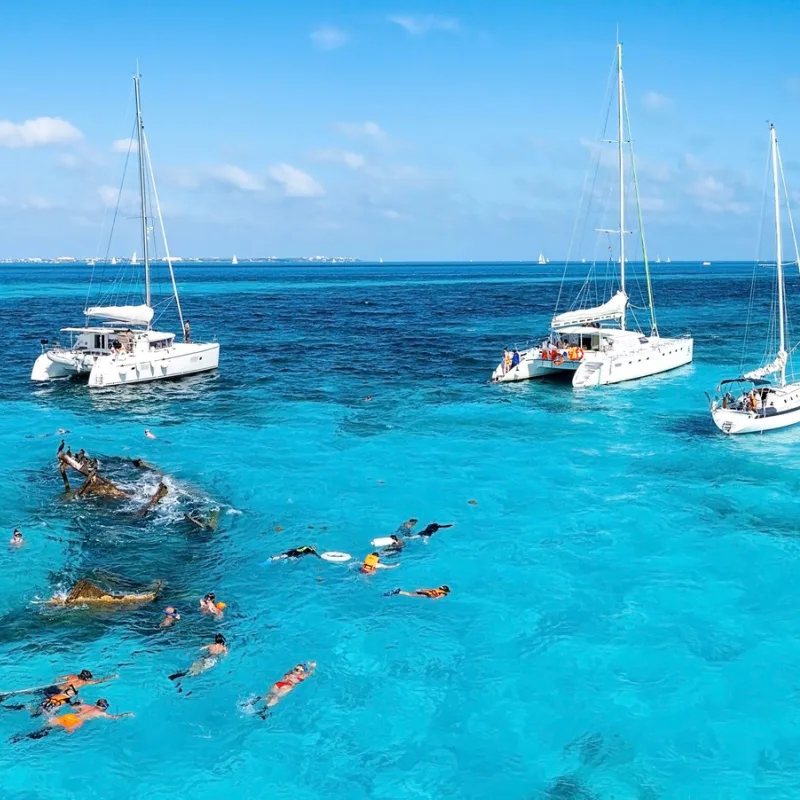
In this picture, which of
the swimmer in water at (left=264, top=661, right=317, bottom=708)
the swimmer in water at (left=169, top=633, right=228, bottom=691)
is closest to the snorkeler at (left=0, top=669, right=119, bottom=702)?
the swimmer in water at (left=169, top=633, right=228, bottom=691)

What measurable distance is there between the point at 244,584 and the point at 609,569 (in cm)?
1035

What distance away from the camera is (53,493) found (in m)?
29.3

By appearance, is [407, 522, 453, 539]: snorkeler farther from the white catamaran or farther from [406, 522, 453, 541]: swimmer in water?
the white catamaran

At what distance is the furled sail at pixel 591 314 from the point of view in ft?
163

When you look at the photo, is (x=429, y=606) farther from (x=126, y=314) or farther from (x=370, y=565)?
(x=126, y=314)

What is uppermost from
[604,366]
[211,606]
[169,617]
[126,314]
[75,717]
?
[126,314]

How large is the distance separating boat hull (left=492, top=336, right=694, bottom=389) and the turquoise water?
13.2 ft

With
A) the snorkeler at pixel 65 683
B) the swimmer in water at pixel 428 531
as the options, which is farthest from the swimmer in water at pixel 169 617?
the swimmer in water at pixel 428 531

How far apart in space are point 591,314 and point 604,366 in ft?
13.8

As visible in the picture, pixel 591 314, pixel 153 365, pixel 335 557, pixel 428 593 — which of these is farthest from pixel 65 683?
pixel 591 314

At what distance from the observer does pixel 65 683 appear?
56.8 ft

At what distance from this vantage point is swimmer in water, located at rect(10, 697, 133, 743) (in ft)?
52.5

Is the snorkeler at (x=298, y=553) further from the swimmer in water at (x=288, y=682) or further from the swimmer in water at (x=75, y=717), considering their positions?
the swimmer in water at (x=75, y=717)

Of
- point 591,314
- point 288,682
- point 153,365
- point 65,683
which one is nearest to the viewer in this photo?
point 65,683
